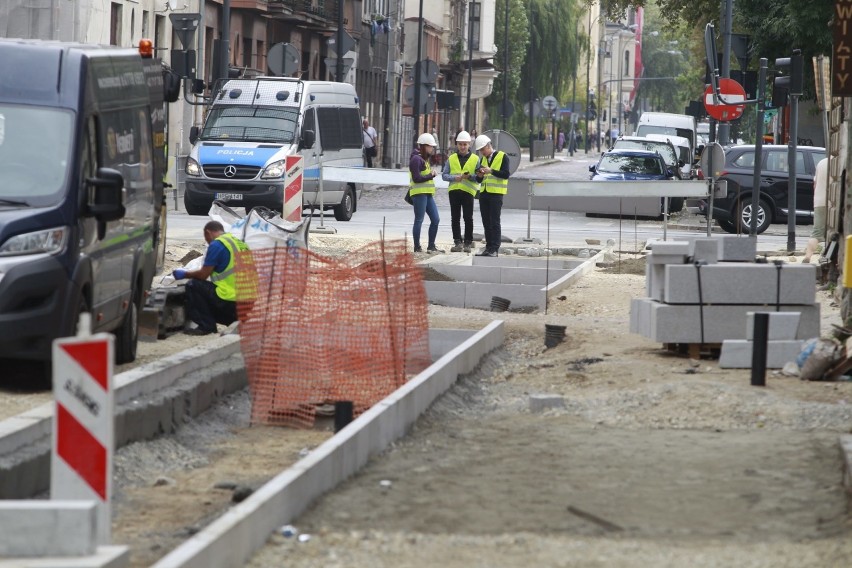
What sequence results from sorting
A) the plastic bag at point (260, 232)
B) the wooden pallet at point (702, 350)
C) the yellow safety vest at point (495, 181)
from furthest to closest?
1. the yellow safety vest at point (495, 181)
2. the plastic bag at point (260, 232)
3. the wooden pallet at point (702, 350)

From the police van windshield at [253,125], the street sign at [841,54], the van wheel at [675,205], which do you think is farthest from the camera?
the van wheel at [675,205]

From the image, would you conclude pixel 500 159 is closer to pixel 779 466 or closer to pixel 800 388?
pixel 800 388

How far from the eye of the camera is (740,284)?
13.3m

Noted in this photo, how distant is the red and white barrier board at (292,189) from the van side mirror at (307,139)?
195 inches

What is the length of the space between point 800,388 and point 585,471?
347 centimetres

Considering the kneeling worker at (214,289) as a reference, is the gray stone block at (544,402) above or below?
below

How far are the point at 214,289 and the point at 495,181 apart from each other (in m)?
10.0

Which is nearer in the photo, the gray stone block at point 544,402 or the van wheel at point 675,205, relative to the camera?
the gray stone block at point 544,402

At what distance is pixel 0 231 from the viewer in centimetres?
1073

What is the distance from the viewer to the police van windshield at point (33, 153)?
36.6 ft

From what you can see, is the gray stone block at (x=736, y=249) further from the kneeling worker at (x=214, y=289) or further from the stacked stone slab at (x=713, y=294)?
the kneeling worker at (x=214, y=289)

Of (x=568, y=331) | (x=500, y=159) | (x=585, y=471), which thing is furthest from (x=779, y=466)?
(x=500, y=159)

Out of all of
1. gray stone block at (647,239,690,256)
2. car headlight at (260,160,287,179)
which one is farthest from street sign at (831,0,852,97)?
car headlight at (260,160,287,179)

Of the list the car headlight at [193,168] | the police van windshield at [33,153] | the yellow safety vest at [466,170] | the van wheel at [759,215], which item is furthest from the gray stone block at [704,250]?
the van wheel at [759,215]
